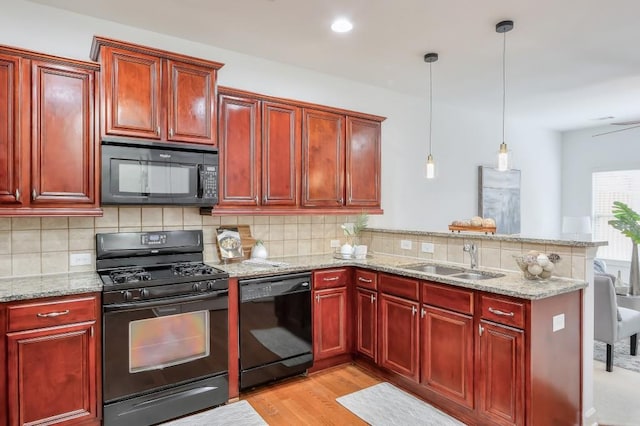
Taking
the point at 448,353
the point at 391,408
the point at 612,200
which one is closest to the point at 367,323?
the point at 391,408

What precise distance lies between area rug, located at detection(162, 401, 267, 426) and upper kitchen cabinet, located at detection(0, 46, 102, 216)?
153 centimetres

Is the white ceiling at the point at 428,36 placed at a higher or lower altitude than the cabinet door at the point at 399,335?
higher

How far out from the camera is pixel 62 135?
2584mm

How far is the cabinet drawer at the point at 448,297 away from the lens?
2.64m

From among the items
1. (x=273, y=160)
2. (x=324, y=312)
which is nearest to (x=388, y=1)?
(x=273, y=160)

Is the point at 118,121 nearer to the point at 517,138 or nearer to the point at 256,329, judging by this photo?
the point at 256,329

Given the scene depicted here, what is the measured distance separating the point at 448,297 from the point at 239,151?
1984mm

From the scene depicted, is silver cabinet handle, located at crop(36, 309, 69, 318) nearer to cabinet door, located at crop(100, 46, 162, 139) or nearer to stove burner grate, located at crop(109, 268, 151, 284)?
stove burner grate, located at crop(109, 268, 151, 284)

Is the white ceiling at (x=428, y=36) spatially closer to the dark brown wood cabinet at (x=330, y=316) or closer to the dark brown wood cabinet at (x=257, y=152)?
the dark brown wood cabinet at (x=257, y=152)

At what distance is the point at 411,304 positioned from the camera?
9.93 feet

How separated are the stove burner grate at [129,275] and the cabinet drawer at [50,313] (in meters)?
0.21

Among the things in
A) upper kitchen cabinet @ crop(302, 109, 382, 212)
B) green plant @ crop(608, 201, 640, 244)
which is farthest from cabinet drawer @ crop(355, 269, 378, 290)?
green plant @ crop(608, 201, 640, 244)

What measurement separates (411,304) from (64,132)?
2677 millimetres

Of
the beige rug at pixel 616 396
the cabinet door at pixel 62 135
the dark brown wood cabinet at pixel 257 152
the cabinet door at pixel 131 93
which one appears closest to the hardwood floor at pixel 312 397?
the dark brown wood cabinet at pixel 257 152
